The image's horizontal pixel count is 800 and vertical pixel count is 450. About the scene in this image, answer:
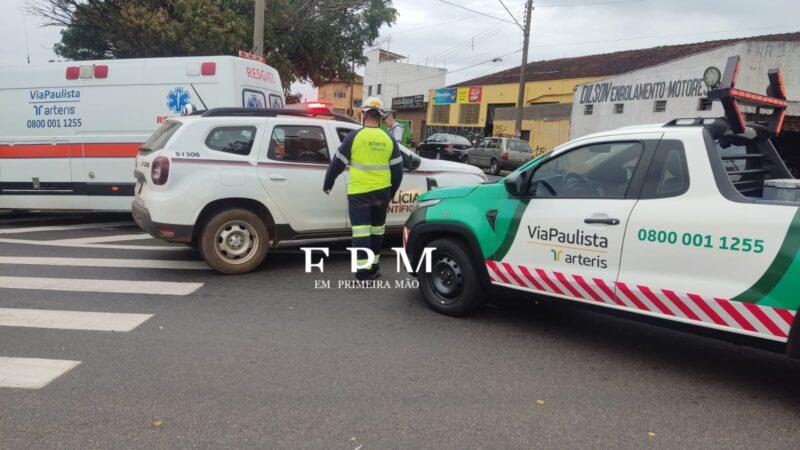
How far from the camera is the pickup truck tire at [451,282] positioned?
4.95 meters

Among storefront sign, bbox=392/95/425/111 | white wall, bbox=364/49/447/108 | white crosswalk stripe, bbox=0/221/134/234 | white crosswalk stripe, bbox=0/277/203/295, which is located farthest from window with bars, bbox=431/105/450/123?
white crosswalk stripe, bbox=0/277/203/295

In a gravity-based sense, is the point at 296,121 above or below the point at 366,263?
above

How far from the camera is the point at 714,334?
358 cm

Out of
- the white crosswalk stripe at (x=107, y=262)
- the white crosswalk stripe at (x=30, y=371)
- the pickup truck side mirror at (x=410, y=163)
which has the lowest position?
the white crosswalk stripe at (x=107, y=262)

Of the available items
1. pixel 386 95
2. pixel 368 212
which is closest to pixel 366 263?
pixel 368 212

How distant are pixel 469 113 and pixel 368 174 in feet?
118

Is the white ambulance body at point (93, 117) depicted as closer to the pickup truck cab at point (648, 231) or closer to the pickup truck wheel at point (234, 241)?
the pickup truck wheel at point (234, 241)

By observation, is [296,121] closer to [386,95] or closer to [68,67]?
[68,67]

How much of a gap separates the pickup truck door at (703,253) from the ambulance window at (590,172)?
20 cm

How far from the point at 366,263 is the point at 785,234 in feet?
12.8

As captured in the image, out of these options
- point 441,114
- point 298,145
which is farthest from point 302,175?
point 441,114

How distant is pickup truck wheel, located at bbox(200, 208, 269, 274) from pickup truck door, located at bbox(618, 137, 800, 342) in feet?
13.2

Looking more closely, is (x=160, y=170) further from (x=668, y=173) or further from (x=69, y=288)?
(x=668, y=173)

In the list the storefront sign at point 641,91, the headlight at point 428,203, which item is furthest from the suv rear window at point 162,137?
the storefront sign at point 641,91
